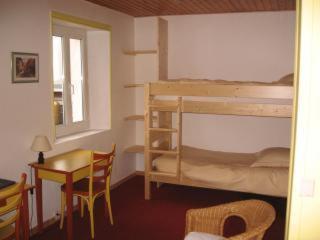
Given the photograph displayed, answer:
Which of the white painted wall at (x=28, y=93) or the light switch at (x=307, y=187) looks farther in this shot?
the white painted wall at (x=28, y=93)

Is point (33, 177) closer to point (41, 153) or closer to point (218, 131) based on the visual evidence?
point (41, 153)

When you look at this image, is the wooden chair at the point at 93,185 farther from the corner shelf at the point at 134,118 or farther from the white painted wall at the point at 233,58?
the white painted wall at the point at 233,58

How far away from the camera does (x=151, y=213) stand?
4246mm

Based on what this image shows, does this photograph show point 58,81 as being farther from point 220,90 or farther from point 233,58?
point 233,58

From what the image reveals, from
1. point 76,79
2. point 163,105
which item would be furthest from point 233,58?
point 76,79

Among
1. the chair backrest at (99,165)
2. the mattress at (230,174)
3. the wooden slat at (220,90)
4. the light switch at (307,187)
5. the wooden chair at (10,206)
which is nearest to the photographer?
the light switch at (307,187)

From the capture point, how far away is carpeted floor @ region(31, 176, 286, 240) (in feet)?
12.1

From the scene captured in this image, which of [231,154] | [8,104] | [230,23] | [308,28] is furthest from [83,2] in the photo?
[308,28]

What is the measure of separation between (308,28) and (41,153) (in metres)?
2.78

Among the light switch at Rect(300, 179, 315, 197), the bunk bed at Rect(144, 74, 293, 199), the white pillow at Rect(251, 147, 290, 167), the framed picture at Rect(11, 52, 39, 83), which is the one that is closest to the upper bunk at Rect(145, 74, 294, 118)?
the bunk bed at Rect(144, 74, 293, 199)

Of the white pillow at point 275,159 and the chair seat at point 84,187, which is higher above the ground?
the white pillow at point 275,159

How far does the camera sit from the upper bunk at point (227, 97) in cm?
399

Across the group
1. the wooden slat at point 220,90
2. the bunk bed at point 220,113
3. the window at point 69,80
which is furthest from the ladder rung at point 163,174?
the window at point 69,80

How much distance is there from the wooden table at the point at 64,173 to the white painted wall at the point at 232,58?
2.24 m
